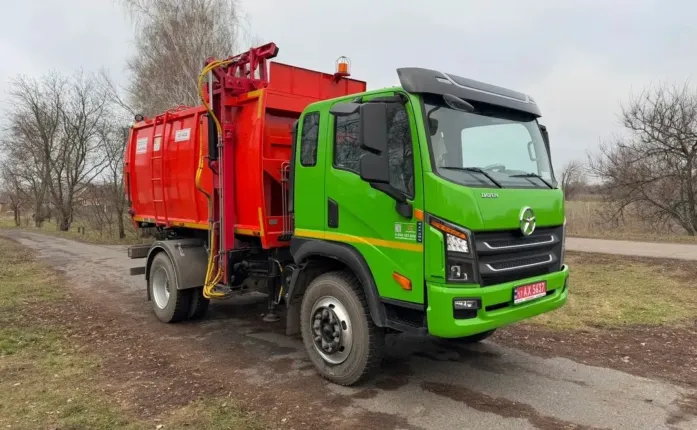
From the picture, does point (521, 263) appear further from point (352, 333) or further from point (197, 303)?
point (197, 303)

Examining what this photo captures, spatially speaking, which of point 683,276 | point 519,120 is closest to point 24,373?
point 519,120

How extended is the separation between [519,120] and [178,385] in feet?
13.2

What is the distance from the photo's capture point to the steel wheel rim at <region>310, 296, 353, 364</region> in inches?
171

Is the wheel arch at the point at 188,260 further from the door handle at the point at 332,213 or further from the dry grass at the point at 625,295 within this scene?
the dry grass at the point at 625,295

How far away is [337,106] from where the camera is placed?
4102mm

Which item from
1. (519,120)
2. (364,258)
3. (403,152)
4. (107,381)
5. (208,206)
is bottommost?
(107,381)

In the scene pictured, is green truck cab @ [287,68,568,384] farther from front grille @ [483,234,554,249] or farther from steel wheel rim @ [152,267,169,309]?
steel wheel rim @ [152,267,169,309]

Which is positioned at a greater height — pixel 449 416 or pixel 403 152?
pixel 403 152

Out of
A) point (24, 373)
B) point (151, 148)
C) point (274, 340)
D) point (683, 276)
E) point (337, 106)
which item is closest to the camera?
point (337, 106)

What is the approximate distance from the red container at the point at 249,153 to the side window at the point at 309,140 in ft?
1.86

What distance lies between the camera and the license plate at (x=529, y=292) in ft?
12.9

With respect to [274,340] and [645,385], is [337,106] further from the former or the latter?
[645,385]

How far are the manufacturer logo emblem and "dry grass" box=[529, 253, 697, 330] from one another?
2.97 metres

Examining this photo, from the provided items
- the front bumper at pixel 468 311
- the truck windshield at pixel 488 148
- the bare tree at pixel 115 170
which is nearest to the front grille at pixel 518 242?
the front bumper at pixel 468 311
